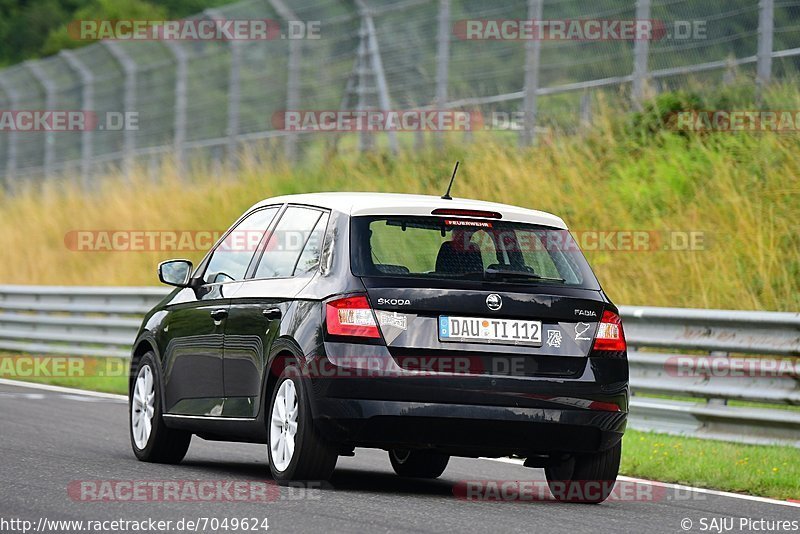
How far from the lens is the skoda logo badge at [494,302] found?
8383 mm

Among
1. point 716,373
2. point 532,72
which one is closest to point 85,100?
point 532,72

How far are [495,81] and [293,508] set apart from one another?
46.5 feet

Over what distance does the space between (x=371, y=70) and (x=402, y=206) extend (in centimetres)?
1532

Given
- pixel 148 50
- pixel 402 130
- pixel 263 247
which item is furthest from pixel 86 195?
pixel 263 247

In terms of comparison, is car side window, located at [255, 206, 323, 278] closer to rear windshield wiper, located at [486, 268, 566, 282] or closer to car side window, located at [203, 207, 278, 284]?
car side window, located at [203, 207, 278, 284]

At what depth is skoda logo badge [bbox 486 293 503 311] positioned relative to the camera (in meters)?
8.38

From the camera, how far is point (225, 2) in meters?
68.7

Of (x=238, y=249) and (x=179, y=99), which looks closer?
(x=238, y=249)

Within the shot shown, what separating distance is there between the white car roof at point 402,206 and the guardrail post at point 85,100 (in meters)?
22.3

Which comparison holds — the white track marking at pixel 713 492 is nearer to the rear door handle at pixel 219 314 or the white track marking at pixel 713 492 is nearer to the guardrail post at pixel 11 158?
the rear door handle at pixel 219 314

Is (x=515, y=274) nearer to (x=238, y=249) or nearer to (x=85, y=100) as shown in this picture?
(x=238, y=249)

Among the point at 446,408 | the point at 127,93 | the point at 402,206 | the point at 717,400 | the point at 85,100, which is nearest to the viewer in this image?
the point at 446,408

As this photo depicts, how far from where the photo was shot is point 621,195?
18.7 meters

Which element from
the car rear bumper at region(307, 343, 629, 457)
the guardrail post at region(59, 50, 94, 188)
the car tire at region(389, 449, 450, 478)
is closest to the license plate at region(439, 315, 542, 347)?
the car rear bumper at region(307, 343, 629, 457)
